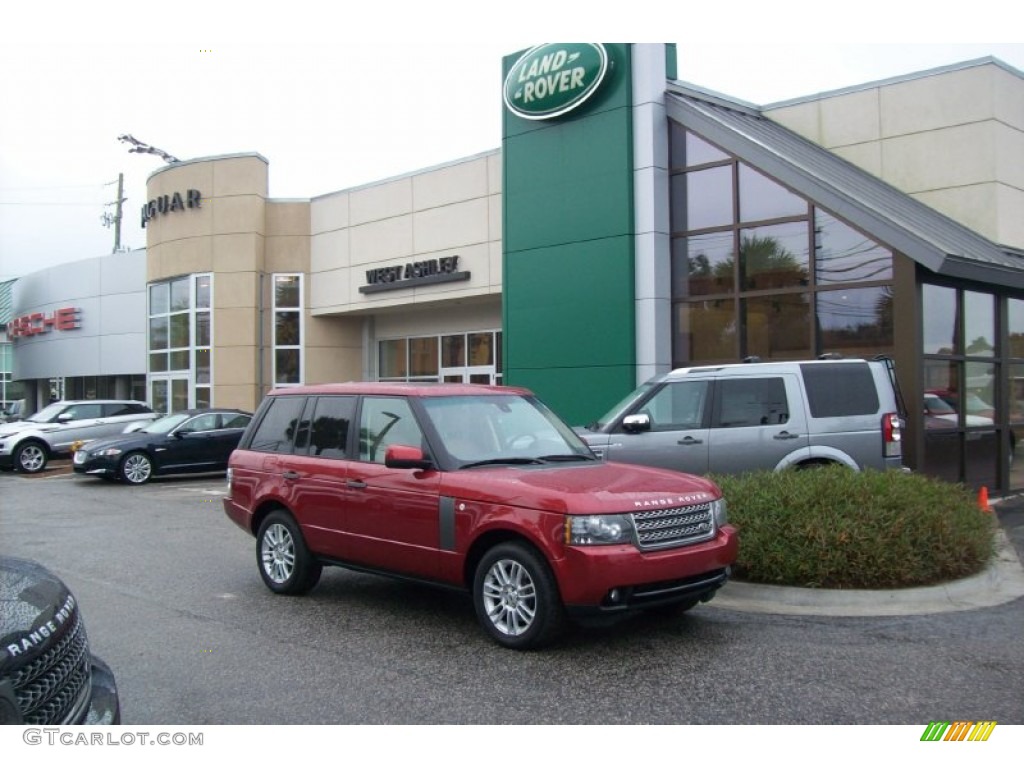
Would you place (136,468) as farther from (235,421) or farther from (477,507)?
(477,507)

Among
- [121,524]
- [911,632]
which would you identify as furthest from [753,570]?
[121,524]

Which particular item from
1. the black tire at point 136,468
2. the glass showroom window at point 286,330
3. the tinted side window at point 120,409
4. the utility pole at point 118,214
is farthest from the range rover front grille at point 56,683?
the utility pole at point 118,214

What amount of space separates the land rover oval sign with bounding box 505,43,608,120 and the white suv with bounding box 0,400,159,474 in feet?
39.6

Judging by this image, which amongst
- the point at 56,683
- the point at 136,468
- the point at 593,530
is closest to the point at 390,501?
the point at 593,530

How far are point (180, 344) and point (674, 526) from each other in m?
22.2

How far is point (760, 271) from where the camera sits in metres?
13.4

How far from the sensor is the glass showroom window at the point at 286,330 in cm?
2417

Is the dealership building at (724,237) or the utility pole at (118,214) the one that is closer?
the dealership building at (724,237)

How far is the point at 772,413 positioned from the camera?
379 inches

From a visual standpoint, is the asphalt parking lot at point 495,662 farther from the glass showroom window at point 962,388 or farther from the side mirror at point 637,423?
the glass showroom window at point 962,388

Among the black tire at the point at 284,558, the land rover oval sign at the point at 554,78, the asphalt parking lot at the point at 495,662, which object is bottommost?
the asphalt parking lot at the point at 495,662

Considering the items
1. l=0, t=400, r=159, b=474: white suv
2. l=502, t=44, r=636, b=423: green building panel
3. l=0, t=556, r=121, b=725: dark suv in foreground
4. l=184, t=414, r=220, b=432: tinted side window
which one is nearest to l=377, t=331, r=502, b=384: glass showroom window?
l=502, t=44, r=636, b=423: green building panel

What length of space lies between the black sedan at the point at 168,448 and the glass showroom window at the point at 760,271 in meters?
9.25

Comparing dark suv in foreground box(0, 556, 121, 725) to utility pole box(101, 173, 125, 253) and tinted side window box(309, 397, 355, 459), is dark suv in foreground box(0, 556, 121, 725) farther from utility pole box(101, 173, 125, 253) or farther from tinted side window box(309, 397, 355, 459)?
utility pole box(101, 173, 125, 253)
